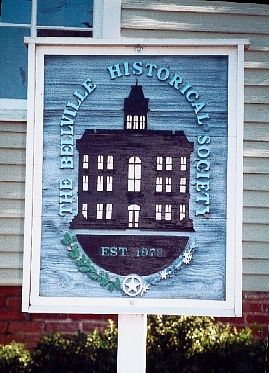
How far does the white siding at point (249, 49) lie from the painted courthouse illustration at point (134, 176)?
2.08 m

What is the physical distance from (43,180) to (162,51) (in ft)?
2.85

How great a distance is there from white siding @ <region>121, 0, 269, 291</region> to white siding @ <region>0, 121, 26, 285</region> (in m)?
1.16

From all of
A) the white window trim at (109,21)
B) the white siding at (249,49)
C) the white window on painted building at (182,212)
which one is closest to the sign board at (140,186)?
the white window on painted building at (182,212)

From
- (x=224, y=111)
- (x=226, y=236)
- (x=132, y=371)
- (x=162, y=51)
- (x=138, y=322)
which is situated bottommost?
(x=132, y=371)

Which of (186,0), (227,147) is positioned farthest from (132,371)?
(186,0)

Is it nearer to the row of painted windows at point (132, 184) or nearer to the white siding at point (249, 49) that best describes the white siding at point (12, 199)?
the white siding at point (249, 49)

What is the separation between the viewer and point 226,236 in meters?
3.77

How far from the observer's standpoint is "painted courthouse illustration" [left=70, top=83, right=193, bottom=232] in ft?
12.4

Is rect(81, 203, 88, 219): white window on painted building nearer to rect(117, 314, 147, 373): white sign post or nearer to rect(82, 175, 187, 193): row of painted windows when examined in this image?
rect(82, 175, 187, 193): row of painted windows

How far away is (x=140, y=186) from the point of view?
380 centimetres

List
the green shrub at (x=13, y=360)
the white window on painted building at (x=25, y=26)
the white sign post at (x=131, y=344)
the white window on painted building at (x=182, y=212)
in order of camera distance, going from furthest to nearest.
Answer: the white window on painted building at (x=25, y=26), the green shrub at (x=13, y=360), the white sign post at (x=131, y=344), the white window on painted building at (x=182, y=212)

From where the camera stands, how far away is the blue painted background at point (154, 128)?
12.4 ft

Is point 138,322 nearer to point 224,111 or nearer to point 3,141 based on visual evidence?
point 224,111

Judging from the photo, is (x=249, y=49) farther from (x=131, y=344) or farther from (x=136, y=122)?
(x=131, y=344)
